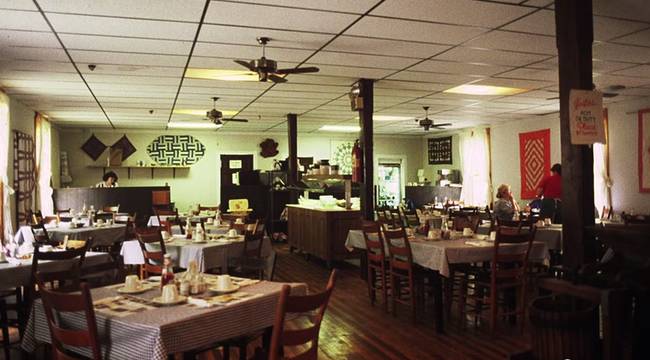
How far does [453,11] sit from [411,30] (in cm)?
62

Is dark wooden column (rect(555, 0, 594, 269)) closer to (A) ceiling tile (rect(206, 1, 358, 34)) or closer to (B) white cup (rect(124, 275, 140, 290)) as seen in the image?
(A) ceiling tile (rect(206, 1, 358, 34))

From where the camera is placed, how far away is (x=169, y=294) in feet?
10.0

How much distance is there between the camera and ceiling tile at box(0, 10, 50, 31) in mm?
4531

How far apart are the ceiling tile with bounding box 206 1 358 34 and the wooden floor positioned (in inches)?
119

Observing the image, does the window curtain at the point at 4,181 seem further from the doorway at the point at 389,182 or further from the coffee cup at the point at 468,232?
the doorway at the point at 389,182

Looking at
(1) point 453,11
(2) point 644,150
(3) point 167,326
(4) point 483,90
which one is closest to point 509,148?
(2) point 644,150

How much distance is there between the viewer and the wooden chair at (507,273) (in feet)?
16.4

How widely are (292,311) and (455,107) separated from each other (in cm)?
875

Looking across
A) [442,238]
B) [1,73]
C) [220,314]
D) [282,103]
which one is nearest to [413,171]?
[282,103]

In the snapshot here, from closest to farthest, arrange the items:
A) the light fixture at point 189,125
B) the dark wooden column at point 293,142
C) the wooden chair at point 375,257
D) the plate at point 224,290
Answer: the plate at point 224,290 → the wooden chair at point 375,257 → the dark wooden column at point 293,142 → the light fixture at point 189,125

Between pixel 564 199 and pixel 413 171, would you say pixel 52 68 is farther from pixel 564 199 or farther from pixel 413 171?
pixel 413 171

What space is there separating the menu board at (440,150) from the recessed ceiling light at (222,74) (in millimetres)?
9601

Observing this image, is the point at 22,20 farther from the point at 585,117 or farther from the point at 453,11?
the point at 585,117

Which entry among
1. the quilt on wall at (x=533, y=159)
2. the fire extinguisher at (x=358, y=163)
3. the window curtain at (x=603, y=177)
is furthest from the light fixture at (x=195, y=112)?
the window curtain at (x=603, y=177)
